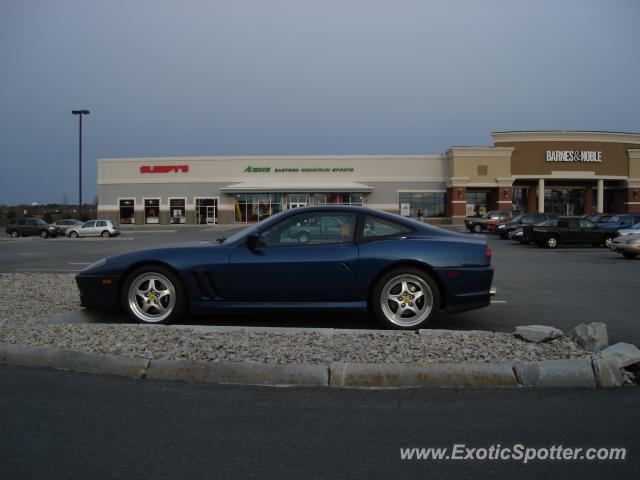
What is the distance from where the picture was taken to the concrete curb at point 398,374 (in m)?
4.42

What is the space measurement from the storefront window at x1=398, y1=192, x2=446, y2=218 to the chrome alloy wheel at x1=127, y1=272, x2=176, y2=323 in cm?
4869

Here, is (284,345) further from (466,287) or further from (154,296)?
(466,287)

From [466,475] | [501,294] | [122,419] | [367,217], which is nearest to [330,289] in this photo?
[367,217]

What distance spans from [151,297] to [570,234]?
20.9 metres

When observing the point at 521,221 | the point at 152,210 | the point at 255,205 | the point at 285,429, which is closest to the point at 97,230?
the point at 152,210

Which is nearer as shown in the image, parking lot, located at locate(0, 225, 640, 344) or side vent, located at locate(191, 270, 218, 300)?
side vent, located at locate(191, 270, 218, 300)

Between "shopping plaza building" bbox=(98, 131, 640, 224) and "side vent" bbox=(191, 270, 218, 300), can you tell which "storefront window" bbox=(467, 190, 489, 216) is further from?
"side vent" bbox=(191, 270, 218, 300)

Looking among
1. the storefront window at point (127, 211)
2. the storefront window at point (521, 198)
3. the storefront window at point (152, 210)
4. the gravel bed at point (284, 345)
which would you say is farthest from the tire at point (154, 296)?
the storefront window at point (521, 198)

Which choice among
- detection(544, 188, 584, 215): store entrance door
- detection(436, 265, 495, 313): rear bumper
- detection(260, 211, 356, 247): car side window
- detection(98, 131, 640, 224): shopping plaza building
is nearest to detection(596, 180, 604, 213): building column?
detection(98, 131, 640, 224): shopping plaza building

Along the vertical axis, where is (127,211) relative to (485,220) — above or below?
above

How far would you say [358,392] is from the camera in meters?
4.29

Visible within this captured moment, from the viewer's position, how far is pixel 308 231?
632 centimetres

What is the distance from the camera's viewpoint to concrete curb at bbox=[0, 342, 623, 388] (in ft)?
14.5

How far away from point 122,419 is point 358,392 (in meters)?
1.69
